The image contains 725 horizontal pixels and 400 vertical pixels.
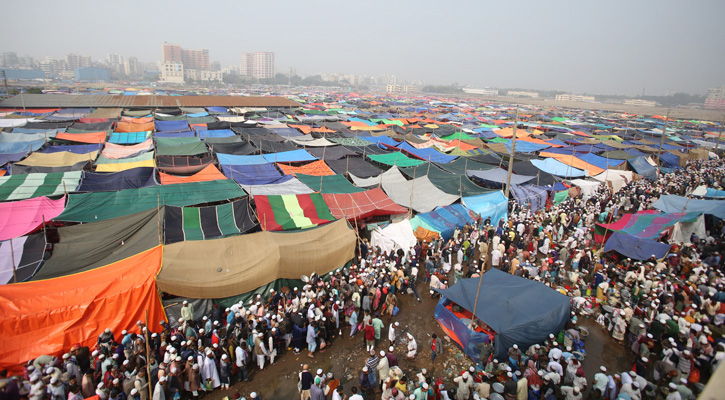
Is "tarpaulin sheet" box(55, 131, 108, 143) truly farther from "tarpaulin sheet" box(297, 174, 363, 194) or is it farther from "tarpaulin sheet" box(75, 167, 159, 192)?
"tarpaulin sheet" box(297, 174, 363, 194)

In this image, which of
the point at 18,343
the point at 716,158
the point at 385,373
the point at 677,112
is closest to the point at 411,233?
the point at 385,373

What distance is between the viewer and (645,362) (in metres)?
6.68

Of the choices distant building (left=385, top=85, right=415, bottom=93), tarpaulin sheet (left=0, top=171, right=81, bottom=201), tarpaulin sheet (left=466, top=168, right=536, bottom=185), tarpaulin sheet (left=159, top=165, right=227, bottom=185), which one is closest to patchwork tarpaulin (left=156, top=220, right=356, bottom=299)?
tarpaulin sheet (left=159, top=165, right=227, bottom=185)

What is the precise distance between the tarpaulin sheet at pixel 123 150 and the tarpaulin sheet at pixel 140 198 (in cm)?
724

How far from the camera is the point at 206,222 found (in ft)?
33.4

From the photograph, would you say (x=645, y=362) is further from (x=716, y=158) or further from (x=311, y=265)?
(x=716, y=158)

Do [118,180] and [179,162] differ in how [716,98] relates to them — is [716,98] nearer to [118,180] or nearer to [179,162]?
[179,162]

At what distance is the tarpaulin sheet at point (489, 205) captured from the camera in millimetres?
13477

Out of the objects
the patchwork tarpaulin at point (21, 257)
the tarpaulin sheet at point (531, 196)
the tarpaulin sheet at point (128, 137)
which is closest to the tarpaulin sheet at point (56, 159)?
the tarpaulin sheet at point (128, 137)

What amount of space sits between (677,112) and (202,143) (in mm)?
98830

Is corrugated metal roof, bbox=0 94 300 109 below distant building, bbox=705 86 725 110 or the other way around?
below

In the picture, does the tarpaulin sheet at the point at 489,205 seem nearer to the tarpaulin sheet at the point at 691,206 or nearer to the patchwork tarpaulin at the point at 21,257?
the tarpaulin sheet at the point at 691,206

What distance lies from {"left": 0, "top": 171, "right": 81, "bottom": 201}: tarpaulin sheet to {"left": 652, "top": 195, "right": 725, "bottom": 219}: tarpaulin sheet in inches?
835

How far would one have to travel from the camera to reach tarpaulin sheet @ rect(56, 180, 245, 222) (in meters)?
10.0
